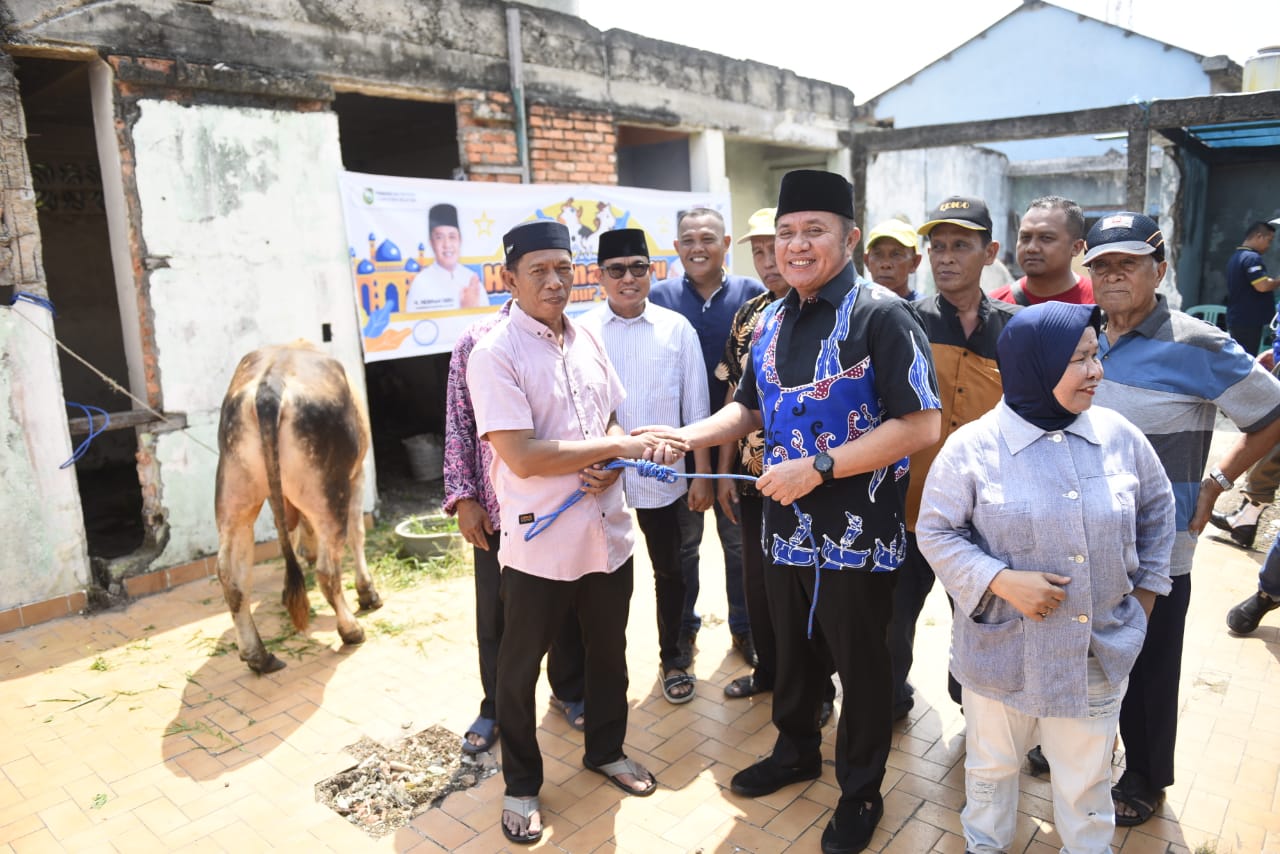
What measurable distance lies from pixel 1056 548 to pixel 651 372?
2.04m

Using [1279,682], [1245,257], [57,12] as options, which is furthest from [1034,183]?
[57,12]

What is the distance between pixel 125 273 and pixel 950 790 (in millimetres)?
5593

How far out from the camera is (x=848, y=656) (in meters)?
2.84

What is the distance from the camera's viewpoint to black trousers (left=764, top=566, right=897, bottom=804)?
283 cm

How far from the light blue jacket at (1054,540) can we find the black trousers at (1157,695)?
65cm

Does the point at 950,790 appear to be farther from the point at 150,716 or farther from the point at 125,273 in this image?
the point at 125,273

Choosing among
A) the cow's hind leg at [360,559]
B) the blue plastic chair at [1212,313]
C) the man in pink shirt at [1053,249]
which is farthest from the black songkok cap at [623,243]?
the blue plastic chair at [1212,313]

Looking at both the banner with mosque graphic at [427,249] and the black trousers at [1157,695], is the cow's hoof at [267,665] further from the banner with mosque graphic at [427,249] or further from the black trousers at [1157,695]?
the black trousers at [1157,695]

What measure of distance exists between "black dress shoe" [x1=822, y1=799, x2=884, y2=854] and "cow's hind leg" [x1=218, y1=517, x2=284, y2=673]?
9.95 feet

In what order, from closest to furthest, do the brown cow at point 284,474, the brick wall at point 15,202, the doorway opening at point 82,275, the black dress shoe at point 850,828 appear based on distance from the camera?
the black dress shoe at point 850,828
the brown cow at point 284,474
the brick wall at point 15,202
the doorway opening at point 82,275

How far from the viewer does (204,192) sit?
5703mm

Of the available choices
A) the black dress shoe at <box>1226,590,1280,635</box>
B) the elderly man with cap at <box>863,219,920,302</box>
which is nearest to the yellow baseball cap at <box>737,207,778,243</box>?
the elderly man with cap at <box>863,219,920,302</box>

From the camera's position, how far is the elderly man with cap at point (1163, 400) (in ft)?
9.38

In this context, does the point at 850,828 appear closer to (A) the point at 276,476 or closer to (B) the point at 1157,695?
(B) the point at 1157,695
